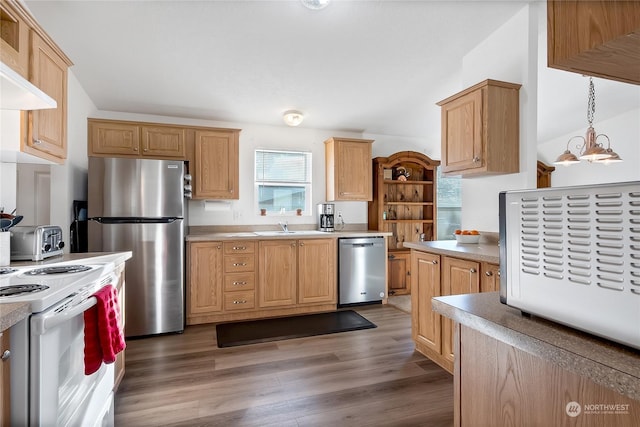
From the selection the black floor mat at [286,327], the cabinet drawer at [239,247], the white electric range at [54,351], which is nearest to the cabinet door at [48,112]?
the white electric range at [54,351]

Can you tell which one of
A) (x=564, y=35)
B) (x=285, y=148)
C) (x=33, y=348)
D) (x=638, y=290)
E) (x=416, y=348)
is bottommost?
(x=416, y=348)

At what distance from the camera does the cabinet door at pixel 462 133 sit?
8.34 ft

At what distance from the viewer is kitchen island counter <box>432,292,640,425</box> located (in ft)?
1.85

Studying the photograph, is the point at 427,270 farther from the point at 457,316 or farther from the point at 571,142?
the point at 571,142

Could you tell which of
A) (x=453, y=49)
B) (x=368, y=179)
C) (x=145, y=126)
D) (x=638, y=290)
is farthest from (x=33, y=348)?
(x=368, y=179)

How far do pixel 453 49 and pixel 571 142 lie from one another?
3.66 m

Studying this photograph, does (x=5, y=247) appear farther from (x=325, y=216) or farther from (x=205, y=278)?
(x=325, y=216)

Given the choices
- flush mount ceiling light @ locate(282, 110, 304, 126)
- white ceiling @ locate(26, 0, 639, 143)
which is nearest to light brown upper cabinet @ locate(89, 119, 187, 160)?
white ceiling @ locate(26, 0, 639, 143)

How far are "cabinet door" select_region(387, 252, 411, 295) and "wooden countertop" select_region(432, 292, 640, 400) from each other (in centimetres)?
382

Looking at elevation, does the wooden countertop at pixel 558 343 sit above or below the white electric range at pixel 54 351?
above

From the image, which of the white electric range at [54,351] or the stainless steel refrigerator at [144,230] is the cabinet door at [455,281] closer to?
the white electric range at [54,351]

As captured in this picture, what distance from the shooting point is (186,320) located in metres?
3.46

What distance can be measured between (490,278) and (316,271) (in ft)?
7.26

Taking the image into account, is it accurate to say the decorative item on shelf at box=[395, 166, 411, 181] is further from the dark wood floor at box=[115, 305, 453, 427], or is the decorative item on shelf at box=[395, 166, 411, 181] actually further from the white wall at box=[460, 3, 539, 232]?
the dark wood floor at box=[115, 305, 453, 427]
